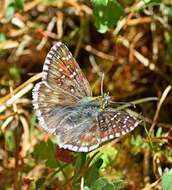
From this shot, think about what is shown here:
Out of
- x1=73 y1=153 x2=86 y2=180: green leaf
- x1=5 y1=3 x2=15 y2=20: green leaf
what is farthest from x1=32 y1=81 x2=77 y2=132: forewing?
x1=5 y1=3 x2=15 y2=20: green leaf

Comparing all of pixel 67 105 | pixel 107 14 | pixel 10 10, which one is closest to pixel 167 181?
pixel 67 105

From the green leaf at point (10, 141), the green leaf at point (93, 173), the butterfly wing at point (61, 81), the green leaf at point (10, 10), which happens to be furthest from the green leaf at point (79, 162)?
the green leaf at point (10, 10)

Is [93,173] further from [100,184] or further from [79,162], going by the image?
[100,184]

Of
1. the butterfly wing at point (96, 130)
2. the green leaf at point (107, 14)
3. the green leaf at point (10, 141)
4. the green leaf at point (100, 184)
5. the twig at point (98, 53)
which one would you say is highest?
→ the green leaf at point (107, 14)

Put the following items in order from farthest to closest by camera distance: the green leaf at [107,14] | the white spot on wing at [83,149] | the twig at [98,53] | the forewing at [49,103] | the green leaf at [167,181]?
the twig at [98,53], the green leaf at [107,14], the forewing at [49,103], the green leaf at [167,181], the white spot on wing at [83,149]

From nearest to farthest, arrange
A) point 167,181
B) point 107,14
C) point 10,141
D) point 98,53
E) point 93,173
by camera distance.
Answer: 1. point 167,181
2. point 93,173
3. point 107,14
4. point 10,141
5. point 98,53

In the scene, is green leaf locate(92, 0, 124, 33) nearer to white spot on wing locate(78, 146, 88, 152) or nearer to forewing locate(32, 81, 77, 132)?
forewing locate(32, 81, 77, 132)

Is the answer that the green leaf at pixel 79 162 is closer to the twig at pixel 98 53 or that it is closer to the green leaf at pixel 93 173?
the green leaf at pixel 93 173
